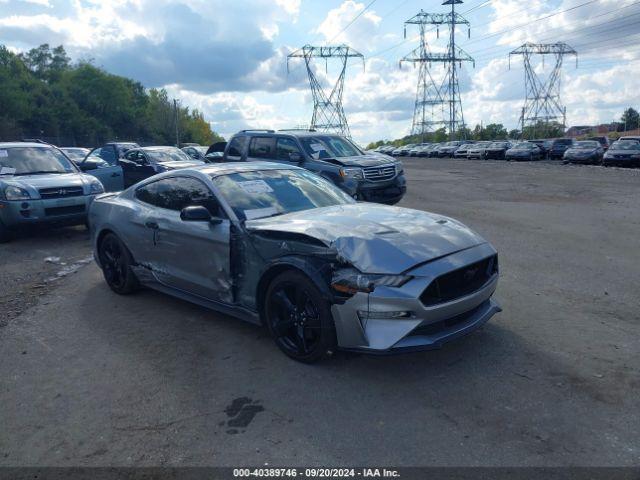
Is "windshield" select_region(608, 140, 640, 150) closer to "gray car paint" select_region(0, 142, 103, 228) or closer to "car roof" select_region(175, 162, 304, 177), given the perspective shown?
"gray car paint" select_region(0, 142, 103, 228)

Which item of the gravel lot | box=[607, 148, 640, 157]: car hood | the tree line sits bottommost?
the gravel lot

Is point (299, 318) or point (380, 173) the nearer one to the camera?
point (299, 318)

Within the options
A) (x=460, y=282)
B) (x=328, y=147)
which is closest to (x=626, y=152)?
(x=328, y=147)

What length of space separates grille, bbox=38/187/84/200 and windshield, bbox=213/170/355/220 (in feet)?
18.8

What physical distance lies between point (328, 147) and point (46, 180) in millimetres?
5835

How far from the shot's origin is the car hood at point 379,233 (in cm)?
399

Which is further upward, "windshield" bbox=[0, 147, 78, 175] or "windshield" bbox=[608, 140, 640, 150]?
"windshield" bbox=[0, 147, 78, 175]

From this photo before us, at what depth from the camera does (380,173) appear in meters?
12.1

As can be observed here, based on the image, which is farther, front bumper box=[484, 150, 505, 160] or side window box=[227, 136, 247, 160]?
front bumper box=[484, 150, 505, 160]

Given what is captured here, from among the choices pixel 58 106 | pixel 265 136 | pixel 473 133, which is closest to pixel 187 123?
pixel 58 106

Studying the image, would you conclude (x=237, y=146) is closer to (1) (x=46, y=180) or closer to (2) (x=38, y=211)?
(1) (x=46, y=180)

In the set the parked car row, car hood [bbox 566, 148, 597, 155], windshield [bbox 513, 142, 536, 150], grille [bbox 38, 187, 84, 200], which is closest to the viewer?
grille [bbox 38, 187, 84, 200]

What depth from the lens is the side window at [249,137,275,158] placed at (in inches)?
491

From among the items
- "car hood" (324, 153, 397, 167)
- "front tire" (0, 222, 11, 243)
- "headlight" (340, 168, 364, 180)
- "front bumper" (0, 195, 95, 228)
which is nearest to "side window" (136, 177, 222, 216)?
"front bumper" (0, 195, 95, 228)
